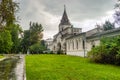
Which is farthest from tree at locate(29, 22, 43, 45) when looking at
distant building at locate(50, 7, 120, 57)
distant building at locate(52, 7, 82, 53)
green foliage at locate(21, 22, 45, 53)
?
A: distant building at locate(50, 7, 120, 57)

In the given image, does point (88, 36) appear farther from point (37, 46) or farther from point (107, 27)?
point (37, 46)

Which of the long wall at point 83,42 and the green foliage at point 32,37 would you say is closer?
the long wall at point 83,42

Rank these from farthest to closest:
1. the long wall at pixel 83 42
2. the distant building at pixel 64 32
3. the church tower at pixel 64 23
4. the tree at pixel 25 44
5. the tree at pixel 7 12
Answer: the tree at pixel 25 44 → the church tower at pixel 64 23 → the distant building at pixel 64 32 → the long wall at pixel 83 42 → the tree at pixel 7 12

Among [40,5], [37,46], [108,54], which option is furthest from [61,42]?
[108,54]

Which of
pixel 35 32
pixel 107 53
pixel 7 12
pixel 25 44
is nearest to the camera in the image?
pixel 7 12

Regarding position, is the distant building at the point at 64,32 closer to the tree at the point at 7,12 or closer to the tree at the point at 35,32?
the tree at the point at 35,32

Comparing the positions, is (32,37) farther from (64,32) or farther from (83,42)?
(83,42)

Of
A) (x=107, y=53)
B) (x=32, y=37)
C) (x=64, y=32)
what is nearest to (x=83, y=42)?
(x=107, y=53)

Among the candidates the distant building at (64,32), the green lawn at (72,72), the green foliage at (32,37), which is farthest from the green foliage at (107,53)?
the green foliage at (32,37)

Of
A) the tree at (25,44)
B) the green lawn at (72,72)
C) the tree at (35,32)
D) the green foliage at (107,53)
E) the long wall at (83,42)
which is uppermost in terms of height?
the tree at (35,32)

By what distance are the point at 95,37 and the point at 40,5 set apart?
12.2m

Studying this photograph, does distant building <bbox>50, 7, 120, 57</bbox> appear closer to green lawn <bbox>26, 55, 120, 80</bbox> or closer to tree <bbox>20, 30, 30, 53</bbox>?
green lawn <bbox>26, 55, 120, 80</bbox>

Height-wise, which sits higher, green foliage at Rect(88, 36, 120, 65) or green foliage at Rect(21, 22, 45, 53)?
green foliage at Rect(21, 22, 45, 53)

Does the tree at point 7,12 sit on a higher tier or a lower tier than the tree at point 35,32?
lower
